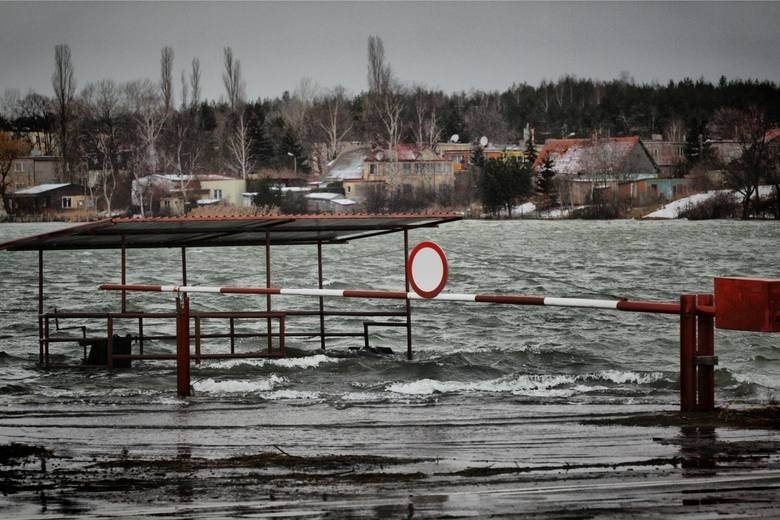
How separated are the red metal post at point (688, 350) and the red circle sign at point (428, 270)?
8.39 ft

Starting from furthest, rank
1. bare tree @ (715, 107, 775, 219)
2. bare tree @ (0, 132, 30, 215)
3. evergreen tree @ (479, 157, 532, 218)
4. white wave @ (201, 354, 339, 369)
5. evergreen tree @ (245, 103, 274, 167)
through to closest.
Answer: bare tree @ (0, 132, 30, 215)
evergreen tree @ (245, 103, 274, 167)
evergreen tree @ (479, 157, 532, 218)
bare tree @ (715, 107, 775, 219)
white wave @ (201, 354, 339, 369)

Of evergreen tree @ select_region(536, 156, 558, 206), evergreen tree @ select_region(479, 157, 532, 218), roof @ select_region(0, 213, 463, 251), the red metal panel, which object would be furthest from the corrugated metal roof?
the red metal panel

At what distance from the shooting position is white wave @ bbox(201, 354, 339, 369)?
68.1 ft

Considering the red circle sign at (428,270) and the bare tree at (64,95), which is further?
the bare tree at (64,95)

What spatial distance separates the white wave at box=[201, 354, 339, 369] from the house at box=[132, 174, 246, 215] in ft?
367

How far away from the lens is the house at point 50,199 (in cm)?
13975

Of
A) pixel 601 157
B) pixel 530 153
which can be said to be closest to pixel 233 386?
pixel 601 157

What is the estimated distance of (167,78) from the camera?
165 metres

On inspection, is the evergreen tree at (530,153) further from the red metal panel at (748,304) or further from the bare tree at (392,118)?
the red metal panel at (748,304)

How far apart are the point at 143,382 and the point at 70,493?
10568 millimetres

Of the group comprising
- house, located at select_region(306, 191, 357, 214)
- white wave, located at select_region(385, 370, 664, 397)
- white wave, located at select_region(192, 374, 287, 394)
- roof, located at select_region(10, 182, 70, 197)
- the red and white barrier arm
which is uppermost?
roof, located at select_region(10, 182, 70, 197)

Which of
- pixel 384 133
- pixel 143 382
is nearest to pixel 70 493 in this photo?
pixel 143 382

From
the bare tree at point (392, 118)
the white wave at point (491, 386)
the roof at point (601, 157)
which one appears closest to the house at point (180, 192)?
the bare tree at point (392, 118)

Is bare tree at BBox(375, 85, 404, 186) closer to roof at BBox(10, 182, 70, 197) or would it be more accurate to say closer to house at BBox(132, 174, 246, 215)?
house at BBox(132, 174, 246, 215)
